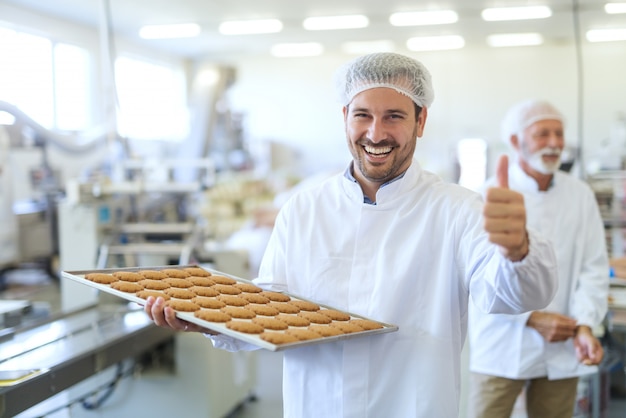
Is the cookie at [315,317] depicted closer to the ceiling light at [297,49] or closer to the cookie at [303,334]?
the cookie at [303,334]

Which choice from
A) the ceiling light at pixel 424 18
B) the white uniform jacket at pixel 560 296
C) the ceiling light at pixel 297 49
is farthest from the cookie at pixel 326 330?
the ceiling light at pixel 297 49

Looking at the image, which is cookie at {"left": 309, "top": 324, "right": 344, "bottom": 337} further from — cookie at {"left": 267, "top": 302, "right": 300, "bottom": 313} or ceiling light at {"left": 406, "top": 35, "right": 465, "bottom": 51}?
ceiling light at {"left": 406, "top": 35, "right": 465, "bottom": 51}

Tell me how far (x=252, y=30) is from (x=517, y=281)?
5.79 metres

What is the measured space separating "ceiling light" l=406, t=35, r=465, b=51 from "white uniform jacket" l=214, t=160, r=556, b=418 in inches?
223

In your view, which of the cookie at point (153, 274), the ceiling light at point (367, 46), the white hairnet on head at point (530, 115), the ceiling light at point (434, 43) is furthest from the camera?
the ceiling light at point (367, 46)

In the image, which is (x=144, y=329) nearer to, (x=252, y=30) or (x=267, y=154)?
(x=252, y=30)

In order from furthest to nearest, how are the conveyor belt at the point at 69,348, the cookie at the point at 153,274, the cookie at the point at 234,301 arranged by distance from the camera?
1. the conveyor belt at the point at 69,348
2. the cookie at the point at 153,274
3. the cookie at the point at 234,301

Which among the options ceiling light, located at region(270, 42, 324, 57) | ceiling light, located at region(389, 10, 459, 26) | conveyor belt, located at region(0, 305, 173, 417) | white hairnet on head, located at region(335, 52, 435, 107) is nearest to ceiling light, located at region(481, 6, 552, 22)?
ceiling light, located at region(389, 10, 459, 26)

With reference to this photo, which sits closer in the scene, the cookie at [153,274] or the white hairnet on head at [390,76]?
the white hairnet on head at [390,76]

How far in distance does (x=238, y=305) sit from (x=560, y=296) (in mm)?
1039

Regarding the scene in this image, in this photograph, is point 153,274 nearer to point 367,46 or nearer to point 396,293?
point 396,293

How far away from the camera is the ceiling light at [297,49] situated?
24.8 ft

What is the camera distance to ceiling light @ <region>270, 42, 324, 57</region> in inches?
297

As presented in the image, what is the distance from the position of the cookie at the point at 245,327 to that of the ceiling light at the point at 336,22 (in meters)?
5.01
